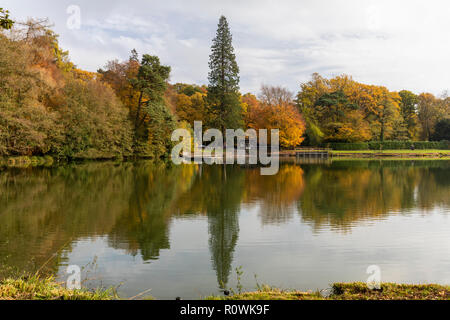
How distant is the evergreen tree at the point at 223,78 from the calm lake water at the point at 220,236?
32.5 meters

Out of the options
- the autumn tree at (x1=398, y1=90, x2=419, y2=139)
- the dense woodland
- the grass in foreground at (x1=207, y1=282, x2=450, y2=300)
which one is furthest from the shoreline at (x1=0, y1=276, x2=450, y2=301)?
the autumn tree at (x1=398, y1=90, x2=419, y2=139)

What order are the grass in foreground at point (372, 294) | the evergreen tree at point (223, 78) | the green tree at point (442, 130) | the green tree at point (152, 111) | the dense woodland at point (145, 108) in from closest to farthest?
1. the grass in foreground at point (372, 294)
2. the dense woodland at point (145, 108)
3. the green tree at point (152, 111)
4. the evergreen tree at point (223, 78)
5. the green tree at point (442, 130)

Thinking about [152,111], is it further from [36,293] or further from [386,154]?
[36,293]

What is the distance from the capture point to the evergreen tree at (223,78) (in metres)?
48.4

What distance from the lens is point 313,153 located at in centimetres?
4997

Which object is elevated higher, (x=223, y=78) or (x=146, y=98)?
(x=223, y=78)

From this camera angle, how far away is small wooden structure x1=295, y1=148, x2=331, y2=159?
49041 mm

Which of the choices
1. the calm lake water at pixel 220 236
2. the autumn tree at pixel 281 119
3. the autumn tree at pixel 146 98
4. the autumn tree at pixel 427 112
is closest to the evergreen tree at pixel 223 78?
the autumn tree at pixel 281 119

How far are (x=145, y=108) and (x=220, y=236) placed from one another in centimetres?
3284

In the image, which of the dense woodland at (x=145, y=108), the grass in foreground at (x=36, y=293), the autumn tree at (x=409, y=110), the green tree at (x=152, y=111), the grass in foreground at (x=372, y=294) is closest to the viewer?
the grass in foreground at (x=36, y=293)

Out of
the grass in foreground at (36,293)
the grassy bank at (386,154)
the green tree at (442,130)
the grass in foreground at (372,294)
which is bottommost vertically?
the grass in foreground at (372,294)

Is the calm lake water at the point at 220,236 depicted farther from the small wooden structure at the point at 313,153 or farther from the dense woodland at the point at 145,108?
the small wooden structure at the point at 313,153

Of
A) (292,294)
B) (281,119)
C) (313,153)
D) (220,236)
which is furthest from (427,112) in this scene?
(292,294)
